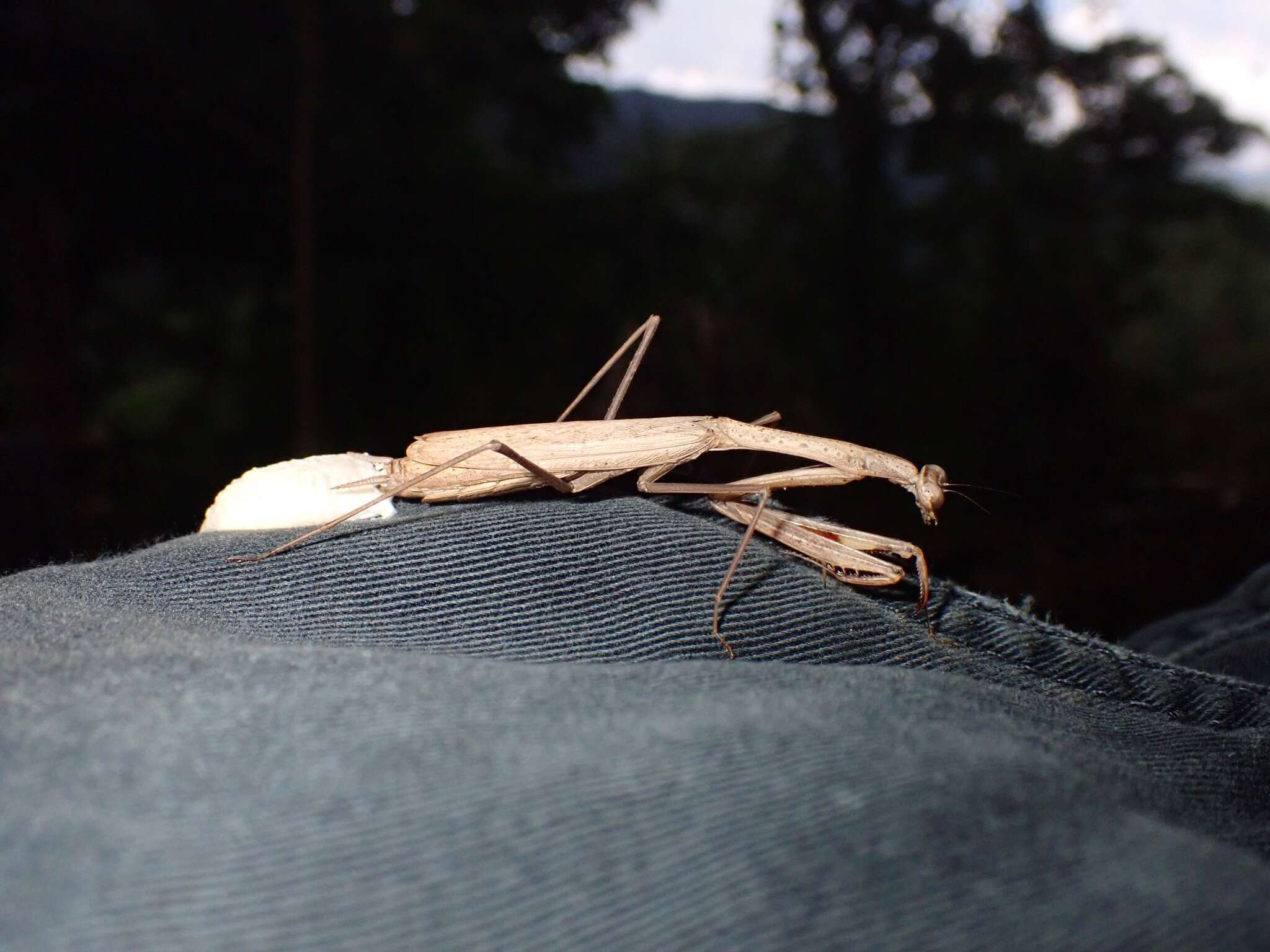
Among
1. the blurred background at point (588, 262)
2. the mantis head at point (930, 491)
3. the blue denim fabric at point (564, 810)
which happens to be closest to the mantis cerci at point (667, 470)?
the mantis head at point (930, 491)

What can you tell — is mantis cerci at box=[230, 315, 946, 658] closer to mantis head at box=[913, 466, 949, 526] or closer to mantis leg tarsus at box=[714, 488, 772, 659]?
mantis head at box=[913, 466, 949, 526]

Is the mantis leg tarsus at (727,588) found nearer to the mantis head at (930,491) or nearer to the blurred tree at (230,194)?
the mantis head at (930,491)

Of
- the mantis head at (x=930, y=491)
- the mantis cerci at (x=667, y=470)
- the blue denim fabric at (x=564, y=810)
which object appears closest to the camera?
the blue denim fabric at (x=564, y=810)

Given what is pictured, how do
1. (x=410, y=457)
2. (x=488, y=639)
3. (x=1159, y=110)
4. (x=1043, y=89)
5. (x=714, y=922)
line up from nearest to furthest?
1. (x=714, y=922)
2. (x=488, y=639)
3. (x=410, y=457)
4. (x=1043, y=89)
5. (x=1159, y=110)

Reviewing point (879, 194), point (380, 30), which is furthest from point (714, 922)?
point (879, 194)

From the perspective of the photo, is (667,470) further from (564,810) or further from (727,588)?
(564,810)

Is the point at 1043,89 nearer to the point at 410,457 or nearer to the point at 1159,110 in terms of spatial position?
the point at 1159,110
